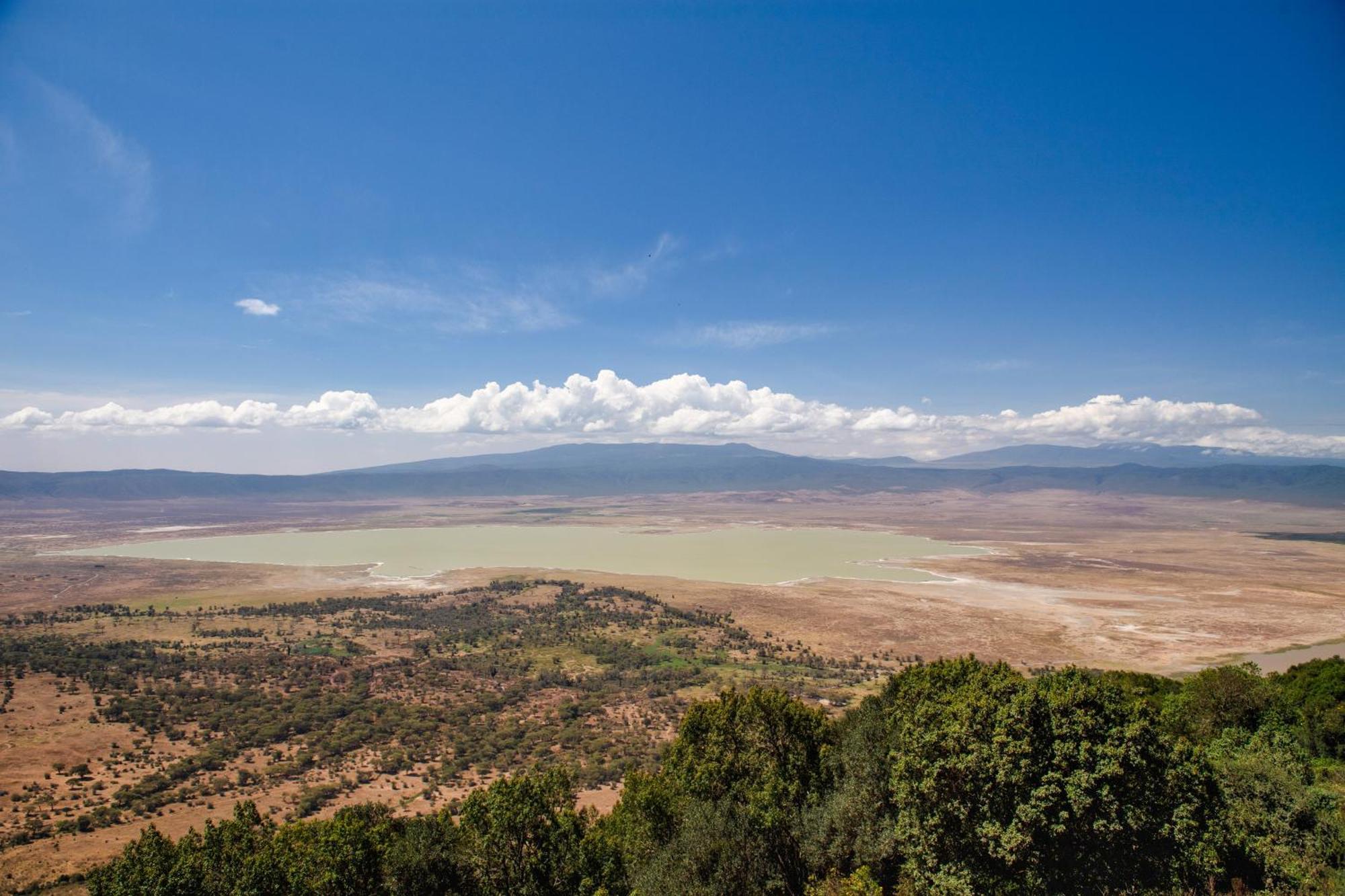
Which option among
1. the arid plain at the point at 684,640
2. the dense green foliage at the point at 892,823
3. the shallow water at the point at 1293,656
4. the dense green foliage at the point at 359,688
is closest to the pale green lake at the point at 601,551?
the arid plain at the point at 684,640

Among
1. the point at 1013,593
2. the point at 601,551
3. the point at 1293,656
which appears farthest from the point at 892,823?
the point at 601,551

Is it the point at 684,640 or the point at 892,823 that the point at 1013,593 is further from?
the point at 892,823

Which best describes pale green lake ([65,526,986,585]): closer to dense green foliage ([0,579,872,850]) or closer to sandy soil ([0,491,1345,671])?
sandy soil ([0,491,1345,671])

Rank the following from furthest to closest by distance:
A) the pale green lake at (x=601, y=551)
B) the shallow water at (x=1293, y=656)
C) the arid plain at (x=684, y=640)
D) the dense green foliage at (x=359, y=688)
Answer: the pale green lake at (x=601, y=551) → the shallow water at (x=1293, y=656) → the dense green foliage at (x=359, y=688) → the arid plain at (x=684, y=640)

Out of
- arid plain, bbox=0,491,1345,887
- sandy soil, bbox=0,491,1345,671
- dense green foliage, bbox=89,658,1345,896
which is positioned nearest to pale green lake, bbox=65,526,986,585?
arid plain, bbox=0,491,1345,887

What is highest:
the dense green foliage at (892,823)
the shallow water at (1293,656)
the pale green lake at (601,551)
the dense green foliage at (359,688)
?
the dense green foliage at (892,823)

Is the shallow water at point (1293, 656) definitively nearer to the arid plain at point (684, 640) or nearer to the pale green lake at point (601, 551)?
the arid plain at point (684, 640)

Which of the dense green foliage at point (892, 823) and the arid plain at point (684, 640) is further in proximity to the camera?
the arid plain at point (684, 640)
